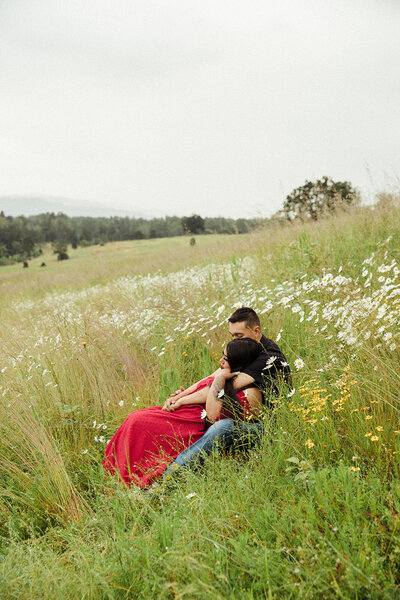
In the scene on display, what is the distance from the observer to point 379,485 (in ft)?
6.33

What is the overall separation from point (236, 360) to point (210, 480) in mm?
992

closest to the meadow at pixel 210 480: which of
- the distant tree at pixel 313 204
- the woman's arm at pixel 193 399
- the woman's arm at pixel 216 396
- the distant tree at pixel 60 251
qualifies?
the woman's arm at pixel 216 396

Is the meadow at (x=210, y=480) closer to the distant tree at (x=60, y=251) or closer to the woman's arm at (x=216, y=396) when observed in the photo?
the woman's arm at (x=216, y=396)

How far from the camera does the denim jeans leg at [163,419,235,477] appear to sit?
2904 mm

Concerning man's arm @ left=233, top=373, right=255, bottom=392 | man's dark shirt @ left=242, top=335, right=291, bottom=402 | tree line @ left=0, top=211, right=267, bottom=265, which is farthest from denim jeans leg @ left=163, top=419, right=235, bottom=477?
tree line @ left=0, top=211, right=267, bottom=265

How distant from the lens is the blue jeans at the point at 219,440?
9.43ft

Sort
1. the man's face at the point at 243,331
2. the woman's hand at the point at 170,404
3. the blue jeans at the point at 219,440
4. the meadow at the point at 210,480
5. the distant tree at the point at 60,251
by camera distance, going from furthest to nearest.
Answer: the distant tree at the point at 60,251, the woman's hand at the point at 170,404, the man's face at the point at 243,331, the blue jeans at the point at 219,440, the meadow at the point at 210,480

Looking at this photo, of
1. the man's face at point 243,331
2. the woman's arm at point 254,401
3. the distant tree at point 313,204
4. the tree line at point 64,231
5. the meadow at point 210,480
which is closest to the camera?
the meadow at point 210,480

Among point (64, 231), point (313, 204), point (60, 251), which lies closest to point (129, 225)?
point (64, 231)

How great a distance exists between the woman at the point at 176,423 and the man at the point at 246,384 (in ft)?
0.22

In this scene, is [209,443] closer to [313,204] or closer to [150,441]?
[150,441]

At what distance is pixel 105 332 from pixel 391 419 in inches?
141

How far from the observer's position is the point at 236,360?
323 centimetres

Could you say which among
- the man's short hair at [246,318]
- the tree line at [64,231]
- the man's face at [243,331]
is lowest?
the man's face at [243,331]
